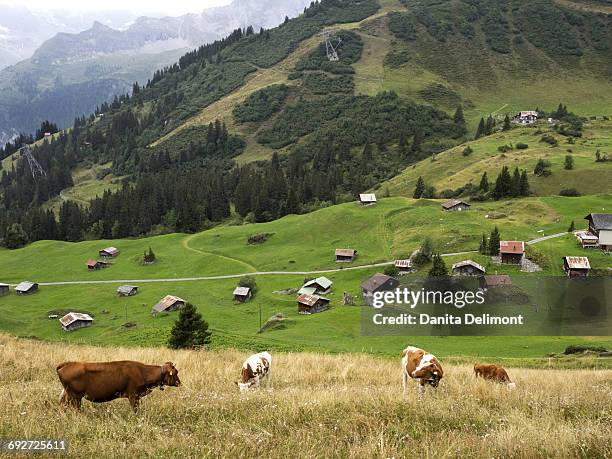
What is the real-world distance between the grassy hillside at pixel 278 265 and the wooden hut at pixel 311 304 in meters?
1.70

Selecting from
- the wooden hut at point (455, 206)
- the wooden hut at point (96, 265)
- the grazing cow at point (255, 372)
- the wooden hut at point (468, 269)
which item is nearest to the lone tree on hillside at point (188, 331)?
the grazing cow at point (255, 372)

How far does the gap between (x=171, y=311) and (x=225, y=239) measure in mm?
45260

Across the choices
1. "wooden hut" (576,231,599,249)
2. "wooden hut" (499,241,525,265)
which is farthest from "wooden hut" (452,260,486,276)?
"wooden hut" (576,231,599,249)

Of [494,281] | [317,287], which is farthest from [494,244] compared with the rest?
[317,287]

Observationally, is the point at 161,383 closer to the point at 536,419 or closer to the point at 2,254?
the point at 536,419

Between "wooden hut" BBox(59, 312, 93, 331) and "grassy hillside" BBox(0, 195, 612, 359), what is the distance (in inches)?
75.8

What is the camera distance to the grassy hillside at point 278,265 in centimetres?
7631

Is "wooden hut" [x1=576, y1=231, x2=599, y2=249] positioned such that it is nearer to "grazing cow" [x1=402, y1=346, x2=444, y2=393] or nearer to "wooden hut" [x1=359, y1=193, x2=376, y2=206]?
"wooden hut" [x1=359, y1=193, x2=376, y2=206]

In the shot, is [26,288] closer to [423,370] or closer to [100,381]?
[100,381]

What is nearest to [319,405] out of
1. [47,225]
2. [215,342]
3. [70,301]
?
[215,342]

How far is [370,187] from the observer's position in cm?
18312

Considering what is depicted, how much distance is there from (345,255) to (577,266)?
45.5m

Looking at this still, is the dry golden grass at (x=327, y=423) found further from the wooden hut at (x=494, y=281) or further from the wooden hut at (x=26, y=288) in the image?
the wooden hut at (x=26, y=288)

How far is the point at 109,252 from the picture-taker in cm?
14125
